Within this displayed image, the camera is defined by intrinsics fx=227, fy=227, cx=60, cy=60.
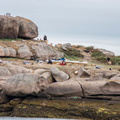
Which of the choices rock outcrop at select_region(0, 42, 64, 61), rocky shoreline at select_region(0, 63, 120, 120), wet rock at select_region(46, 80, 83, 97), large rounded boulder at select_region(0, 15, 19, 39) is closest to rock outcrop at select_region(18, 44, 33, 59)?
rock outcrop at select_region(0, 42, 64, 61)

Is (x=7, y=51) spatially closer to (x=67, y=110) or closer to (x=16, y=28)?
(x=16, y=28)

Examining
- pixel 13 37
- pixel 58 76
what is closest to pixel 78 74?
pixel 58 76

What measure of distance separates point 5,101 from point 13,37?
14107 millimetres

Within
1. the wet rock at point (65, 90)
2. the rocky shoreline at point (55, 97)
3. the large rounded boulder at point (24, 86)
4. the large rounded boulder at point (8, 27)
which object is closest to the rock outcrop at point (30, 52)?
the large rounded boulder at point (8, 27)

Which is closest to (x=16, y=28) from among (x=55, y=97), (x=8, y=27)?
(x=8, y=27)

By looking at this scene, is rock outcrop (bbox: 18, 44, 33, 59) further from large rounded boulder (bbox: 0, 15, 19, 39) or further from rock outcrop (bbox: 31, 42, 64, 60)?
large rounded boulder (bbox: 0, 15, 19, 39)

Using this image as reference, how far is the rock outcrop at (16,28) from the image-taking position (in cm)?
2388

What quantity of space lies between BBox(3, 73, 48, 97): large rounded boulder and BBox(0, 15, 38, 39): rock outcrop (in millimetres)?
13038

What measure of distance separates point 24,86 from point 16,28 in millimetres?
14269

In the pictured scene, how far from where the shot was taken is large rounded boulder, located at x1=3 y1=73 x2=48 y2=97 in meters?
11.7

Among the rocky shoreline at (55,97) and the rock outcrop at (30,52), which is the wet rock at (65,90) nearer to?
the rocky shoreline at (55,97)

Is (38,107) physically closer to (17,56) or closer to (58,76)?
(58,76)

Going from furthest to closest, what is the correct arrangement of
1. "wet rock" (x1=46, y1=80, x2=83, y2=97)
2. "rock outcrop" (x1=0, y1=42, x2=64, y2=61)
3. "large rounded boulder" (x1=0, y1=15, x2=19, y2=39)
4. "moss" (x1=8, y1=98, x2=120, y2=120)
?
"large rounded boulder" (x1=0, y1=15, x2=19, y2=39), "rock outcrop" (x1=0, y1=42, x2=64, y2=61), "wet rock" (x1=46, y1=80, x2=83, y2=97), "moss" (x1=8, y1=98, x2=120, y2=120)

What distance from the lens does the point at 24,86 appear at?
1166 cm
